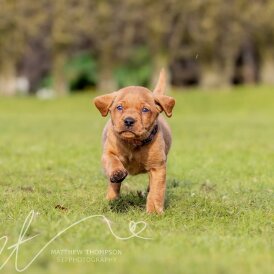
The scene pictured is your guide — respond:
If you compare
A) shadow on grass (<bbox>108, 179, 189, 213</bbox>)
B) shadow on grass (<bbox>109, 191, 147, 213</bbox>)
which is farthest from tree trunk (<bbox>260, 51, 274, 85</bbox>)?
shadow on grass (<bbox>109, 191, 147, 213</bbox>)

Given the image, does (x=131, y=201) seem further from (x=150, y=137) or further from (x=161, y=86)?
(x=161, y=86)

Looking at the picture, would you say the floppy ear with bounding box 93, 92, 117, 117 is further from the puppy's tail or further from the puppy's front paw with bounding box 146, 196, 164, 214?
the puppy's tail

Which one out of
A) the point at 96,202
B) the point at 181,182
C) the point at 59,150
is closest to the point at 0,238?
the point at 96,202

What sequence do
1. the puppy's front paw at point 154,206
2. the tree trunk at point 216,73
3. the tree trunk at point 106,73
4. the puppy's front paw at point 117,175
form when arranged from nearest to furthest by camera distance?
the puppy's front paw at point 117,175 → the puppy's front paw at point 154,206 → the tree trunk at point 106,73 → the tree trunk at point 216,73

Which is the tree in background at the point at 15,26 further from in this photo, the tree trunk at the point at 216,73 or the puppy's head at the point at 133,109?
the puppy's head at the point at 133,109

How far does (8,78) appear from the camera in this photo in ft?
134

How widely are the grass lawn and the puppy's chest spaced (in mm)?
405

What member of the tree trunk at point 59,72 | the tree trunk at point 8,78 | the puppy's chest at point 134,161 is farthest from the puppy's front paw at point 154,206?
the tree trunk at point 8,78

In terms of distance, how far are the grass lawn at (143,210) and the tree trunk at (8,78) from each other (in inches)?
972

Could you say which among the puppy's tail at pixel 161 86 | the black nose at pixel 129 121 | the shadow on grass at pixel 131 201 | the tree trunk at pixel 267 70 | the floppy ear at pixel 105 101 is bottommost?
the tree trunk at pixel 267 70

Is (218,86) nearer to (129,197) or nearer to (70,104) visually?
(70,104)

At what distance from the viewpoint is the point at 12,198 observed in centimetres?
763

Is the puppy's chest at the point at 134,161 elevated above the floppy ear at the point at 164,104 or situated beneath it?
situated beneath

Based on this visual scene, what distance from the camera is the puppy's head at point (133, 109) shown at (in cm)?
655
